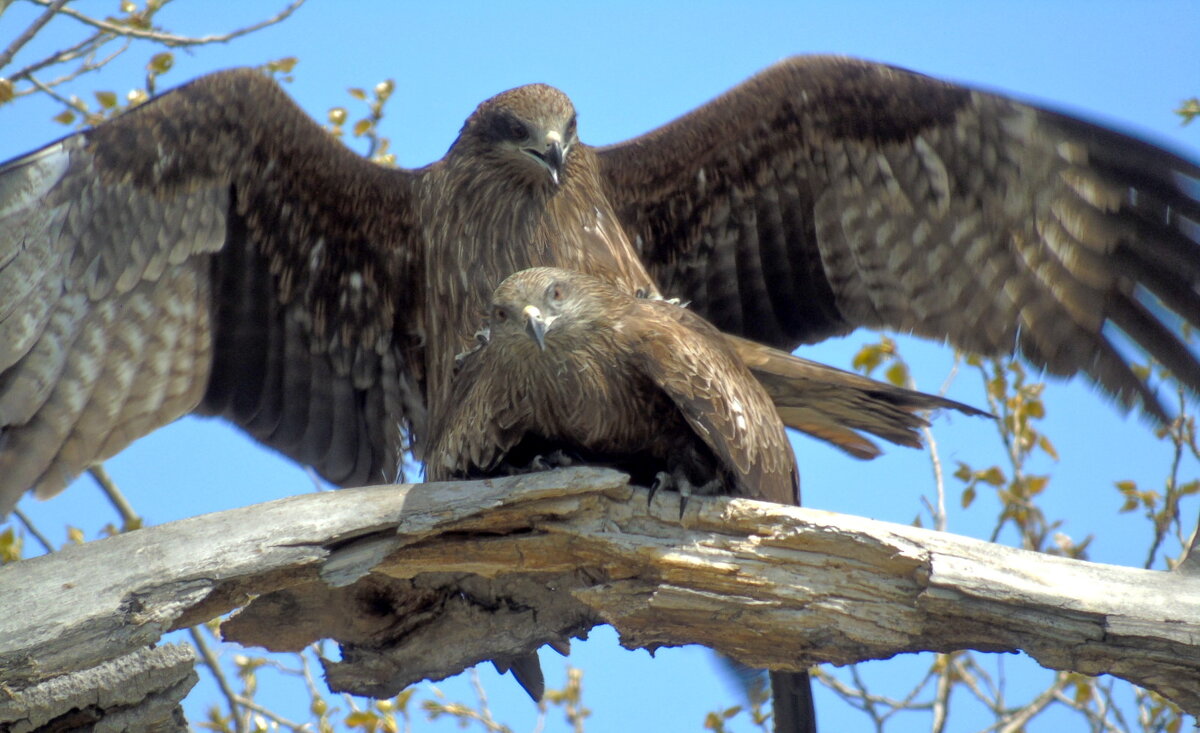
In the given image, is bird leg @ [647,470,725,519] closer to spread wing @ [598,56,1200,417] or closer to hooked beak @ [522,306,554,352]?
hooked beak @ [522,306,554,352]

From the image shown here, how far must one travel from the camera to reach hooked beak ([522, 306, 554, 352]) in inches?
148

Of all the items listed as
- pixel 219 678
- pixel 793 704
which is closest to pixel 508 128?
pixel 793 704

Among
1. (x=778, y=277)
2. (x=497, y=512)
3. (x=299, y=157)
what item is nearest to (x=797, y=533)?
(x=497, y=512)

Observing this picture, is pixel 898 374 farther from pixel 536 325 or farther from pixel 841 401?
pixel 536 325

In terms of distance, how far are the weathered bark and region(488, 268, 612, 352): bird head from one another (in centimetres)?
51

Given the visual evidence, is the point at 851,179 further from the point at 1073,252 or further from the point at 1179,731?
the point at 1179,731

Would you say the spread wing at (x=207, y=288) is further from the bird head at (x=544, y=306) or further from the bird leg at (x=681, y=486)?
the bird leg at (x=681, y=486)

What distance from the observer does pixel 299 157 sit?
15.5 feet

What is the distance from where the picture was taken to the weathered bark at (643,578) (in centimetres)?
336

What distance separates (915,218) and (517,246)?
4.97 feet

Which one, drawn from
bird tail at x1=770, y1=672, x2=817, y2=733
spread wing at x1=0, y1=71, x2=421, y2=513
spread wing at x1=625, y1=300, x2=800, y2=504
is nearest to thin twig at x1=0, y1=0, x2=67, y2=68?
spread wing at x1=0, y1=71, x2=421, y2=513

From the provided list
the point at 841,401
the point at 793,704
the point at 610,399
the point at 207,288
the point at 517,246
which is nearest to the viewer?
the point at 610,399

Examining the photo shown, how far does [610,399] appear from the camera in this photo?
3.84 metres

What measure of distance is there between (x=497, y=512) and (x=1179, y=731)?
344 cm
